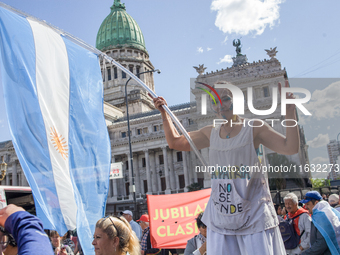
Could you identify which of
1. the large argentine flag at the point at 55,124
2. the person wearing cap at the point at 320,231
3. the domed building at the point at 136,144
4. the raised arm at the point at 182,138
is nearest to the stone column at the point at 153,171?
the domed building at the point at 136,144

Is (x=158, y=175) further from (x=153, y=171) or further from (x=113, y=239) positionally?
(x=113, y=239)

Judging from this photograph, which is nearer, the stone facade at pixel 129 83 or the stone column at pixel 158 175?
the stone column at pixel 158 175

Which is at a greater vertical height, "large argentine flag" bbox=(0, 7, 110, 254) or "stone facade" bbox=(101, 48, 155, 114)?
"stone facade" bbox=(101, 48, 155, 114)

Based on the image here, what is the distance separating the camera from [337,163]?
2.72 metres

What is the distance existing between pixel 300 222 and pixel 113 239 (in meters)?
3.68

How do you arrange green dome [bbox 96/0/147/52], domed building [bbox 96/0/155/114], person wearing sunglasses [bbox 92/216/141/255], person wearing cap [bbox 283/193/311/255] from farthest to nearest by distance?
green dome [bbox 96/0/147/52] < domed building [bbox 96/0/155/114] < person wearing cap [bbox 283/193/311/255] < person wearing sunglasses [bbox 92/216/141/255]

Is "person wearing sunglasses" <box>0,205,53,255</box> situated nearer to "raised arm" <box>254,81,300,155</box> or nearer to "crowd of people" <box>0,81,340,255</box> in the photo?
"crowd of people" <box>0,81,340,255</box>

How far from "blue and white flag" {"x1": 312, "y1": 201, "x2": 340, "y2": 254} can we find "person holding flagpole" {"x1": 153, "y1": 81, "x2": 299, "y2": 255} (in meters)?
1.72

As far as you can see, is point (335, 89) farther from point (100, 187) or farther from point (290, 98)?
point (100, 187)

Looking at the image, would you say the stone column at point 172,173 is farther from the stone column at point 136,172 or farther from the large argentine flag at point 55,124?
the large argentine flag at point 55,124

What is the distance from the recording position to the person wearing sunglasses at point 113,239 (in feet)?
8.59

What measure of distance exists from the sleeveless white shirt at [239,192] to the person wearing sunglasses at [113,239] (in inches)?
26.0

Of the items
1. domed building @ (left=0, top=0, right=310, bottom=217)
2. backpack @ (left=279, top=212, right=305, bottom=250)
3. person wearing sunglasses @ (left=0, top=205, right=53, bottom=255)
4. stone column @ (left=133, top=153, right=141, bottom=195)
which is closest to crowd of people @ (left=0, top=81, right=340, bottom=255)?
person wearing sunglasses @ (left=0, top=205, right=53, bottom=255)

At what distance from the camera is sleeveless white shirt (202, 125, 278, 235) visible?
2473 millimetres
